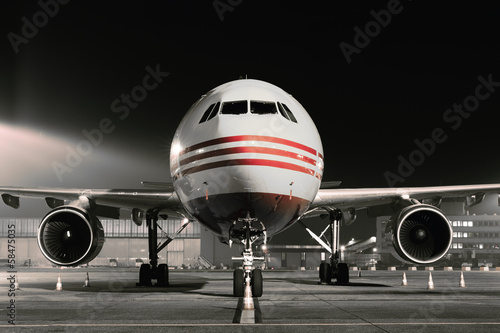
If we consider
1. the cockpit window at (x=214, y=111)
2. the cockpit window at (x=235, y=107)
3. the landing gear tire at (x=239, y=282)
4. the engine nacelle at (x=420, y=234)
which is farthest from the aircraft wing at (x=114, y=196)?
the engine nacelle at (x=420, y=234)

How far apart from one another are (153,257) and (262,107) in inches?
323

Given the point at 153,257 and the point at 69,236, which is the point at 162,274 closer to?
the point at 153,257

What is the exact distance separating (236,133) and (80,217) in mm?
7190

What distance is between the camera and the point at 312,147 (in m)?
12.6

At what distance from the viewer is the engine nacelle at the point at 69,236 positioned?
1647cm

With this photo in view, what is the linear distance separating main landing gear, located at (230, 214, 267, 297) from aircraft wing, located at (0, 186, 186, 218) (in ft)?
13.4

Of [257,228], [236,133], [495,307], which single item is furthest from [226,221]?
[495,307]

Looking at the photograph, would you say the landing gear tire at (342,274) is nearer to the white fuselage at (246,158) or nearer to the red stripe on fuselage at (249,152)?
the white fuselage at (246,158)

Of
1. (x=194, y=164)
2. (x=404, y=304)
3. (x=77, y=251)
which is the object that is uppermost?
(x=194, y=164)

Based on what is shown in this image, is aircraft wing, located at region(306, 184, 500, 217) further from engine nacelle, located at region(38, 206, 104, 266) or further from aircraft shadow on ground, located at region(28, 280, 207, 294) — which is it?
engine nacelle, located at region(38, 206, 104, 266)

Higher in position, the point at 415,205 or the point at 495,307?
the point at 415,205

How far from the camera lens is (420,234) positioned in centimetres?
1683

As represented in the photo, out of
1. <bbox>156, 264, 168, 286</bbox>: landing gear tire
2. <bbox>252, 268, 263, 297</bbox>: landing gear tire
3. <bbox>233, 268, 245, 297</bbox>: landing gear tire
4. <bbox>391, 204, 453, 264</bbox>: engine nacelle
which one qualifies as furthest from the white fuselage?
<bbox>156, 264, 168, 286</bbox>: landing gear tire

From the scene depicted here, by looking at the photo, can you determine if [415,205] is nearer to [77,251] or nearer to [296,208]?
[296,208]
